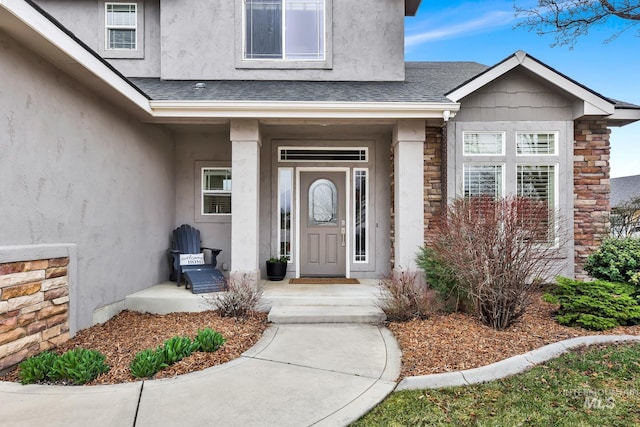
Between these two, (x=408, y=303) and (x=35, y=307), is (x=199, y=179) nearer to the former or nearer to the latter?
(x=35, y=307)

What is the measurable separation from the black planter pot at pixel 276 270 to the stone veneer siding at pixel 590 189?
5.34m

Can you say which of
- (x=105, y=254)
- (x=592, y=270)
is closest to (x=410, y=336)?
(x=592, y=270)

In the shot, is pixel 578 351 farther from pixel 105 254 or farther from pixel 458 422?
pixel 105 254

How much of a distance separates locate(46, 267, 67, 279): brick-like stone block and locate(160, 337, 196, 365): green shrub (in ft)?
4.84

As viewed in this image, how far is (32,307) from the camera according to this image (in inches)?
141

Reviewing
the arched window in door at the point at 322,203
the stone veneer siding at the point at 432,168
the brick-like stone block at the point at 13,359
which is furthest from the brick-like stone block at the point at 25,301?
the stone veneer siding at the point at 432,168

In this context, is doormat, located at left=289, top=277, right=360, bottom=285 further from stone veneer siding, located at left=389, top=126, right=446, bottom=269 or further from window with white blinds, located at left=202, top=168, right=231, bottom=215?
window with white blinds, located at left=202, top=168, right=231, bottom=215

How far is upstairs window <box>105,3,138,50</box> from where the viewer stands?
7508 millimetres

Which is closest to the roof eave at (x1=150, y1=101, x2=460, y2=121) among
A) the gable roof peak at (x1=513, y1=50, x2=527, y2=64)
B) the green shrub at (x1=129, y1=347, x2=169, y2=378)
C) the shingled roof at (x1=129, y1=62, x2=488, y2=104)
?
the shingled roof at (x1=129, y1=62, x2=488, y2=104)

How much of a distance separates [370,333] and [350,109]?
3.37 metres

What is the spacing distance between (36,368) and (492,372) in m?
4.09

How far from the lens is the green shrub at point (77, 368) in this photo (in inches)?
124

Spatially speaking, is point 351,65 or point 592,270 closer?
point 592,270

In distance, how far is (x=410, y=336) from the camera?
4.23 meters
